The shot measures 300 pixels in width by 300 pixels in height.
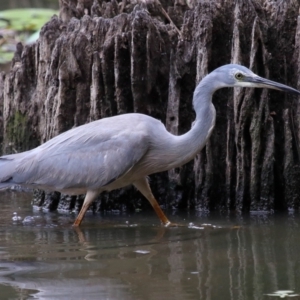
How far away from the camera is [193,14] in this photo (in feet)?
26.1

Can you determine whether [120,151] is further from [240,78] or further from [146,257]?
[146,257]

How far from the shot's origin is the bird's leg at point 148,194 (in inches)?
296

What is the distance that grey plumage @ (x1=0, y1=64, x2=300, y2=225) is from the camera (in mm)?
7387

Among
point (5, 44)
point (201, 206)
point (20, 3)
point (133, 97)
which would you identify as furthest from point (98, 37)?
point (20, 3)

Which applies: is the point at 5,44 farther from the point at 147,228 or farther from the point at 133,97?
the point at 147,228

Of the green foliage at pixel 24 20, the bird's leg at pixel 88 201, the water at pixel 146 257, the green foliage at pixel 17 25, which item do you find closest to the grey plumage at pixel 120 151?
the bird's leg at pixel 88 201

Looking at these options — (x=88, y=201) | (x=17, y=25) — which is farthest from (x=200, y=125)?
(x=17, y=25)

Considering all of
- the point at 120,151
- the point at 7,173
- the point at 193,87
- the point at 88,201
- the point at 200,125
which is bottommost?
the point at 88,201

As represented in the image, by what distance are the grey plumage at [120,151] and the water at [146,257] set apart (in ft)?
1.24

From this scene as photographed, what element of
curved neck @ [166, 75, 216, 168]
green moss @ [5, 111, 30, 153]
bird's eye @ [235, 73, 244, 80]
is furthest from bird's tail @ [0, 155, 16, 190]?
bird's eye @ [235, 73, 244, 80]

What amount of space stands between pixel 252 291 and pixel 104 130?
→ 2981mm

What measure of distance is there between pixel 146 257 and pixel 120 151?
1594 millimetres

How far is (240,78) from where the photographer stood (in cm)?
743

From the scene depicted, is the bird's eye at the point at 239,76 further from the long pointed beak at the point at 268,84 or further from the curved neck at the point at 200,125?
the curved neck at the point at 200,125
